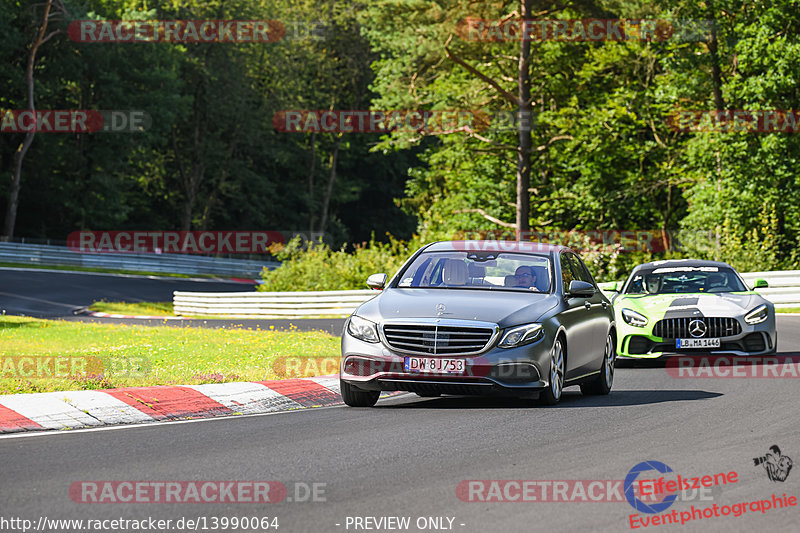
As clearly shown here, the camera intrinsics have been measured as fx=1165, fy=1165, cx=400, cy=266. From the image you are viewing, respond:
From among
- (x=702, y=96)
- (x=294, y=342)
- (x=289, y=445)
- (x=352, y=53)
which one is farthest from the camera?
(x=352, y=53)

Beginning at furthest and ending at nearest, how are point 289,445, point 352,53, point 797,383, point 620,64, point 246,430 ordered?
1. point 352,53
2. point 620,64
3. point 797,383
4. point 246,430
5. point 289,445

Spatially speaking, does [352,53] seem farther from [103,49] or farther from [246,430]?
[246,430]

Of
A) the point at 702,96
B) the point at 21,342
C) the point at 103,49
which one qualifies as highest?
the point at 103,49

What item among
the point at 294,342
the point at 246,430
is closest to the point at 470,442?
the point at 246,430

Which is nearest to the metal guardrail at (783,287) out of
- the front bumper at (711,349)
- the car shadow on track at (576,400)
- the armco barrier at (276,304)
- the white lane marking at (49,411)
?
the armco barrier at (276,304)

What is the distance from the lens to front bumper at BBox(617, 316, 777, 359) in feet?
52.2

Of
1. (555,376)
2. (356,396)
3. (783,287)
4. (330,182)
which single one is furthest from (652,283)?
(330,182)

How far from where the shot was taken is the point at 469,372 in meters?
10.8

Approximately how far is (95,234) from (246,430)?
64.9m

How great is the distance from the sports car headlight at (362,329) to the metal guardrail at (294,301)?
19.6 meters

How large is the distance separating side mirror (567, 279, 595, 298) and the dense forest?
Answer: 19.4 m

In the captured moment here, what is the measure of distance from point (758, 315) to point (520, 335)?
6.46 meters

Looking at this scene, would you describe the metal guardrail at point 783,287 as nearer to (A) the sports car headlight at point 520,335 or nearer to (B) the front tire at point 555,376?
(B) the front tire at point 555,376

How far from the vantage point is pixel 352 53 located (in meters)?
84.6
